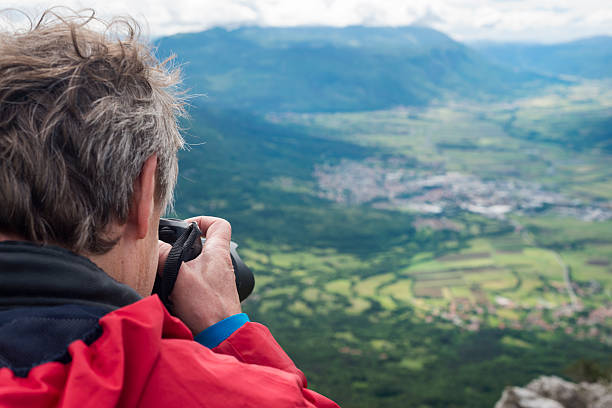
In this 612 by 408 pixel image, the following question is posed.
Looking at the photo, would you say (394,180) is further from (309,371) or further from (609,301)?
(309,371)

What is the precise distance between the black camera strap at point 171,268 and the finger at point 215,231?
0.27 ft

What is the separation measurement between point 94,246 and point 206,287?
16.0 inches

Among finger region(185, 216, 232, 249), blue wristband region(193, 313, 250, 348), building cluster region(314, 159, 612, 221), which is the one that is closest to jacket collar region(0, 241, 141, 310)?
blue wristband region(193, 313, 250, 348)

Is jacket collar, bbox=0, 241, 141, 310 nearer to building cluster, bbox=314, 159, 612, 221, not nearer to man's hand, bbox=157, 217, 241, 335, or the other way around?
man's hand, bbox=157, 217, 241, 335

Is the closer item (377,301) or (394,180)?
(377,301)

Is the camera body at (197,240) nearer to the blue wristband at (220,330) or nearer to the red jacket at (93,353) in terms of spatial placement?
the blue wristband at (220,330)

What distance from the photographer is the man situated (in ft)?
3.01

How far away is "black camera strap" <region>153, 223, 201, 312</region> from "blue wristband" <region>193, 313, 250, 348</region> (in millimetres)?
161

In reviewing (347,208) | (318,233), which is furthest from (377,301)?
(347,208)

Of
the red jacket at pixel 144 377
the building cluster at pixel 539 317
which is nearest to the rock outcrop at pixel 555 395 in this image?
the red jacket at pixel 144 377

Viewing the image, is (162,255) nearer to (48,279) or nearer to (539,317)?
(48,279)

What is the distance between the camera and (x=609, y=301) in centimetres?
6594

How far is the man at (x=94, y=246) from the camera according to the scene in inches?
36.2

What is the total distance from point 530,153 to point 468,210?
51521 millimetres
